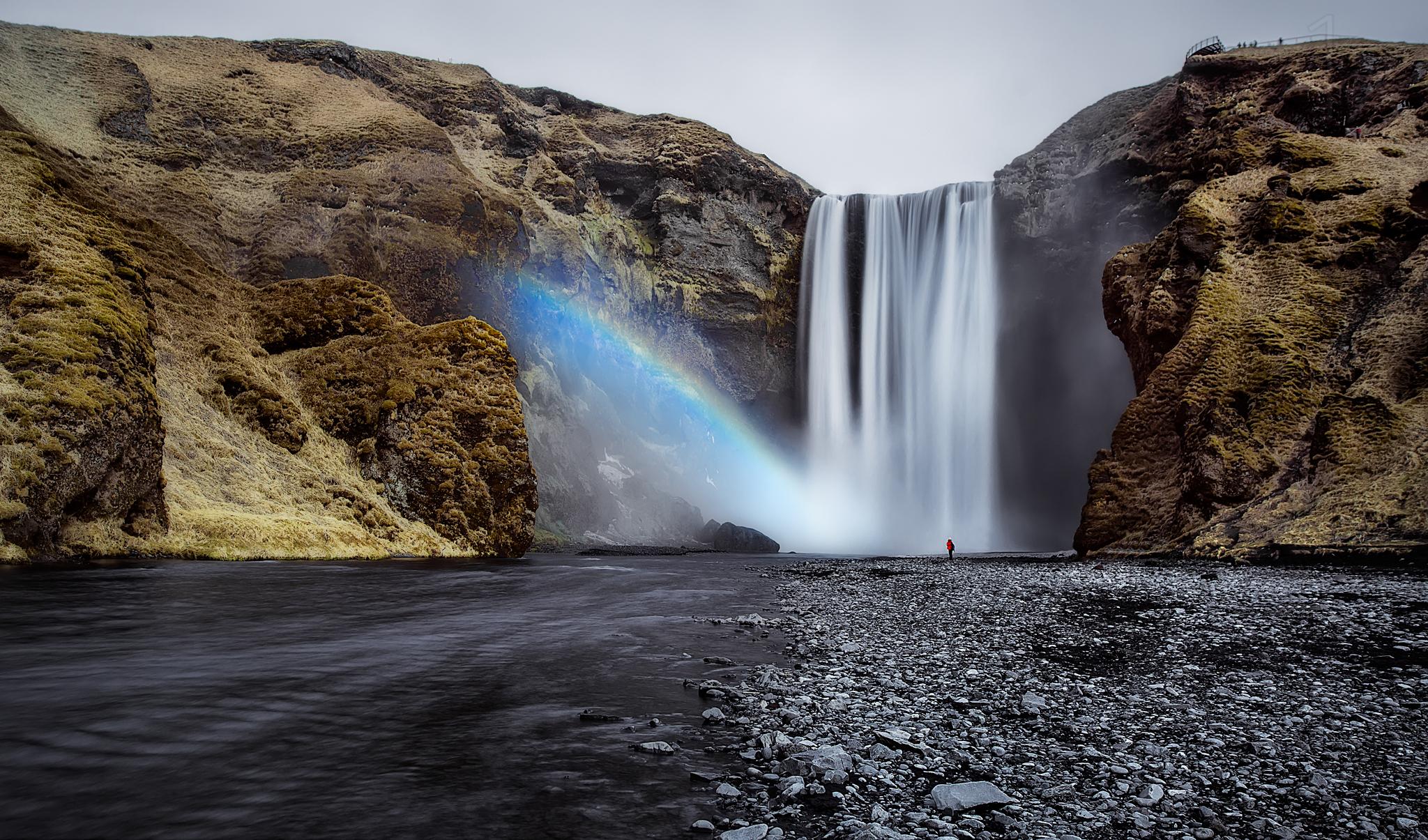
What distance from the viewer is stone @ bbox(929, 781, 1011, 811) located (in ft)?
13.8

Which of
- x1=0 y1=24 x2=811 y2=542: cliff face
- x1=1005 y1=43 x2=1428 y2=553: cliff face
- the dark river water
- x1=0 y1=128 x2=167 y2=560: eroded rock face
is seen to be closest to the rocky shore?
the dark river water

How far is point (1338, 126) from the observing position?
3638cm

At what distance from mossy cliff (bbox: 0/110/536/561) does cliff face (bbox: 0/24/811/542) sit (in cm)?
156

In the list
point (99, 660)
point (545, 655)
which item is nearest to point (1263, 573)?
point (545, 655)

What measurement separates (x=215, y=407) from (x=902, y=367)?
5071cm

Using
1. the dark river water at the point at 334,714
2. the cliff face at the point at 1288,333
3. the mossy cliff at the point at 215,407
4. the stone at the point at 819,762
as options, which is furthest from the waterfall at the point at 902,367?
the stone at the point at 819,762

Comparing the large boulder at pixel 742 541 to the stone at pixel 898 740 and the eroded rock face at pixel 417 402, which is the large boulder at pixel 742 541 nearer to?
the eroded rock face at pixel 417 402

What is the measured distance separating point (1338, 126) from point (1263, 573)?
111 ft

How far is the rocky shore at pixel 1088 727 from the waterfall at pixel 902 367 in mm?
48240

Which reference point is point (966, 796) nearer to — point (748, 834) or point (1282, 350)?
point (748, 834)

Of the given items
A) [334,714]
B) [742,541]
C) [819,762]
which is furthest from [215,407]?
[742,541]

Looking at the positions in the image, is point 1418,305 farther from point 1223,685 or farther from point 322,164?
point 322,164

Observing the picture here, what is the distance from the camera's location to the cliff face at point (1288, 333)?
827 inches

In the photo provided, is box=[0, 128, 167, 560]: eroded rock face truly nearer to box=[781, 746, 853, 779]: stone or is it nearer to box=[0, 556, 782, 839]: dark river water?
box=[0, 556, 782, 839]: dark river water
